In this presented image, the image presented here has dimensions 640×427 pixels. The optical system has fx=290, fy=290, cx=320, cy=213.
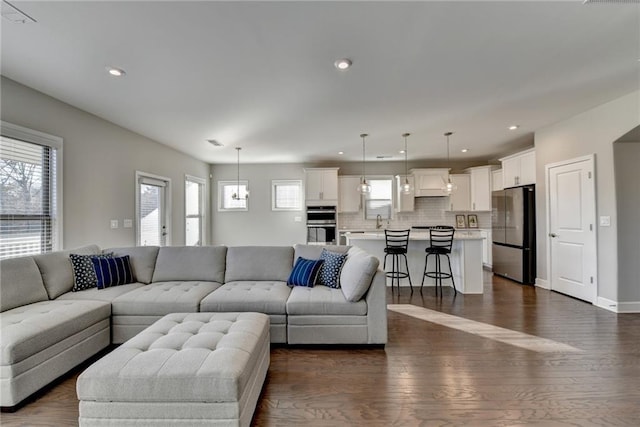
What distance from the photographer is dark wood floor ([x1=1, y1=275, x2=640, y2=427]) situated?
1.78 meters

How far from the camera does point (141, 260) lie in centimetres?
341

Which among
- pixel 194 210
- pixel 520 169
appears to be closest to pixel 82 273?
pixel 194 210

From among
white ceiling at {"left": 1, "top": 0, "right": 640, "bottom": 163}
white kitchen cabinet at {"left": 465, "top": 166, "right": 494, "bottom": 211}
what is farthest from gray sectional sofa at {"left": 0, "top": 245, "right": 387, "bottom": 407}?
white kitchen cabinet at {"left": 465, "top": 166, "right": 494, "bottom": 211}

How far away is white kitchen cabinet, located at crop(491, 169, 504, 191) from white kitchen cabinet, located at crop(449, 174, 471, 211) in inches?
20.1

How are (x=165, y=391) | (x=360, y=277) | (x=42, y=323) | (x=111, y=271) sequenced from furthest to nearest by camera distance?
(x=111, y=271), (x=360, y=277), (x=42, y=323), (x=165, y=391)

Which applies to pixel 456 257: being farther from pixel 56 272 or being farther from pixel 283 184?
pixel 56 272

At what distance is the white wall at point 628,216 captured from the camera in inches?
142

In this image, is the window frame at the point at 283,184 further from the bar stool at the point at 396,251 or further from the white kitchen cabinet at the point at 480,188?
the white kitchen cabinet at the point at 480,188

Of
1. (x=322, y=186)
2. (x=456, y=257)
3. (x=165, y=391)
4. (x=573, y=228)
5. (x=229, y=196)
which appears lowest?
(x=165, y=391)

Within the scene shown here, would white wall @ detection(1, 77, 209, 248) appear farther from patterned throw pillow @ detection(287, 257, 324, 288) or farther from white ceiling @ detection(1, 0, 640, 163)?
patterned throw pillow @ detection(287, 257, 324, 288)

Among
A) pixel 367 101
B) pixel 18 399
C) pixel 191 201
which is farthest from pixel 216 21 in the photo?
pixel 191 201

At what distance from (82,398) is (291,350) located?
5.01 feet

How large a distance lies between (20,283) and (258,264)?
2078 mm

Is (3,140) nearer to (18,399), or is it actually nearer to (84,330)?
(84,330)
